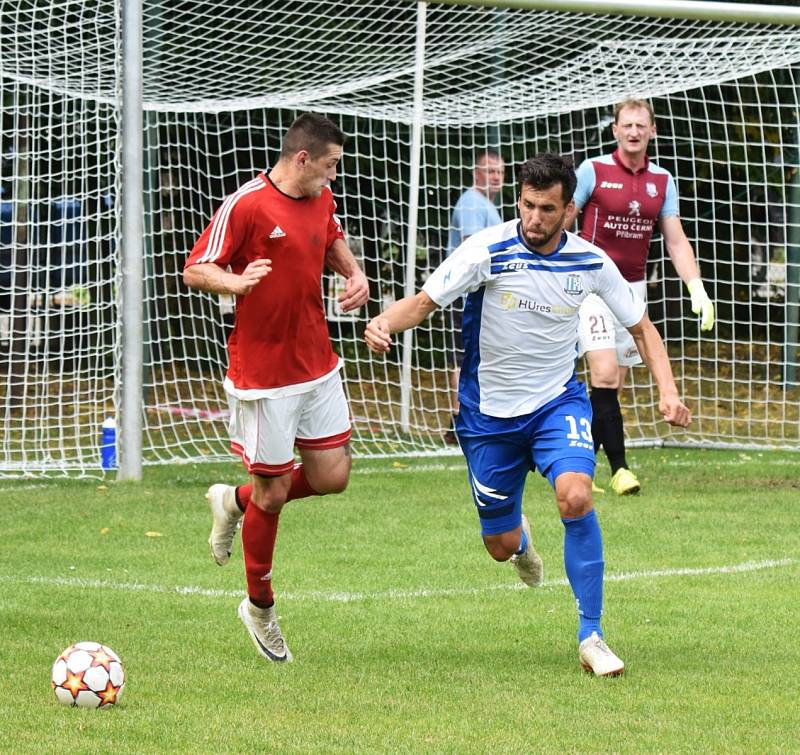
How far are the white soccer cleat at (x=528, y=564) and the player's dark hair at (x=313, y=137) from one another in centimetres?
183

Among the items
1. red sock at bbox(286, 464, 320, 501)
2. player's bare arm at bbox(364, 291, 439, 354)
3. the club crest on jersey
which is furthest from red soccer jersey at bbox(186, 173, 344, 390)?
the club crest on jersey

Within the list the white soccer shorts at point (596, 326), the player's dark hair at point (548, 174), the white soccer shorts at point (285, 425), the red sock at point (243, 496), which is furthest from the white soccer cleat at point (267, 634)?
the white soccer shorts at point (596, 326)

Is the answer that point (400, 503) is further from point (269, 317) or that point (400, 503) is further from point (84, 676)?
point (84, 676)

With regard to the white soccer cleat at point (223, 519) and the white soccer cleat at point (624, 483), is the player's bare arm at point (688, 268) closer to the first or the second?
the white soccer cleat at point (624, 483)

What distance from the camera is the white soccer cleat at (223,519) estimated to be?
6.21m

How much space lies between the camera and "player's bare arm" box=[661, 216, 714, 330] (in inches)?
309

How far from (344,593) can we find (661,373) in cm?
196

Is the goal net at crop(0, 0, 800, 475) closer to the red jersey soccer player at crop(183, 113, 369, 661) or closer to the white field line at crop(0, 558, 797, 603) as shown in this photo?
the white field line at crop(0, 558, 797, 603)

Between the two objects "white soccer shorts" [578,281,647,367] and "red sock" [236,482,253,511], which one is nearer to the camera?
"red sock" [236,482,253,511]

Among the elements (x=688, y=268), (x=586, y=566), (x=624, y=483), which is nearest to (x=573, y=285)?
(x=586, y=566)

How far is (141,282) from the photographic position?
10.0 m

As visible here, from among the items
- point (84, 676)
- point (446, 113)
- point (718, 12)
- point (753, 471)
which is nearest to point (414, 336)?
point (446, 113)

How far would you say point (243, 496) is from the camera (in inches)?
241

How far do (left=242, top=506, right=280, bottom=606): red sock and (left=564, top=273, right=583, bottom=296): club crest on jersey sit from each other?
1.45 m
